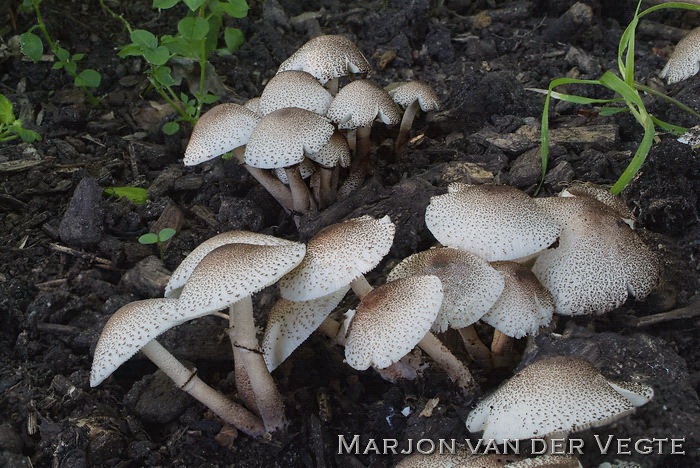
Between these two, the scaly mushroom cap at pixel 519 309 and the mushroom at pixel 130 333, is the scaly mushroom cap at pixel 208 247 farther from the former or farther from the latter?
the scaly mushroom cap at pixel 519 309

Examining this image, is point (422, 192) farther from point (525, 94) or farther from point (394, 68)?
point (394, 68)

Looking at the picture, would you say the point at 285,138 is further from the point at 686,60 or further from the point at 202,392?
the point at 686,60

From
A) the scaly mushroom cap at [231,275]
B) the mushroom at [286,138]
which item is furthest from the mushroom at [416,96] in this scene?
the scaly mushroom cap at [231,275]

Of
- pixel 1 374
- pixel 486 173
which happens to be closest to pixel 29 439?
pixel 1 374

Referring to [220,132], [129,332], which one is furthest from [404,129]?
[129,332]

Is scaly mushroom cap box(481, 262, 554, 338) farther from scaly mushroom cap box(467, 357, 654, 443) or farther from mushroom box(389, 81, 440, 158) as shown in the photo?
mushroom box(389, 81, 440, 158)

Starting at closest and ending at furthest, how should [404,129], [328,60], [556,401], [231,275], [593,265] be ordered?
1. [556,401]
2. [231,275]
3. [593,265]
4. [328,60]
5. [404,129]
